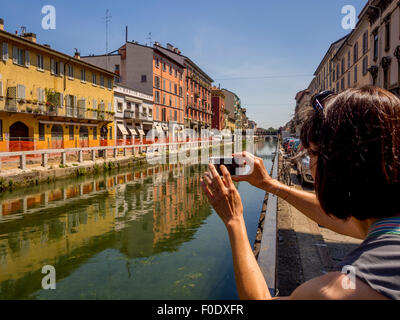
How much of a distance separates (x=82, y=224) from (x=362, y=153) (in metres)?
8.55

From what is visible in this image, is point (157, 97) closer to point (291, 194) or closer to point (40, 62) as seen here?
point (40, 62)

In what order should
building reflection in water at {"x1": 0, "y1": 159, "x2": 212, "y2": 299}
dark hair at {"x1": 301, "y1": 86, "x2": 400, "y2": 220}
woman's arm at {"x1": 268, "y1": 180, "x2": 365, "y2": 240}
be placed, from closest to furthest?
dark hair at {"x1": 301, "y1": 86, "x2": 400, "y2": 220}, woman's arm at {"x1": 268, "y1": 180, "x2": 365, "y2": 240}, building reflection in water at {"x1": 0, "y1": 159, "x2": 212, "y2": 299}

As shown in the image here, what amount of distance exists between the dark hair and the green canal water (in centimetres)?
408

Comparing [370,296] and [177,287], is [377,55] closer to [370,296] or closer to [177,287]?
[177,287]

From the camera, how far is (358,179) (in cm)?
93

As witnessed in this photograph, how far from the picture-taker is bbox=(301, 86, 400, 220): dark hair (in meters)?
0.91

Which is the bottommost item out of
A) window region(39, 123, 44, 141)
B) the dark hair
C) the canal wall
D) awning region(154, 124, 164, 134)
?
the canal wall

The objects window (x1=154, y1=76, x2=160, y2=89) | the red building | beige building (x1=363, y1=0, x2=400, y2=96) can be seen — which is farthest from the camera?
the red building

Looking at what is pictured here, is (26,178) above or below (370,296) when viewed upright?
below

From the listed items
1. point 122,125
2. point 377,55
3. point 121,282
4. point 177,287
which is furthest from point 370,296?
point 122,125

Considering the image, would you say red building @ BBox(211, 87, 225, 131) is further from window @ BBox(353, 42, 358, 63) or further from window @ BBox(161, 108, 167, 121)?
window @ BBox(353, 42, 358, 63)

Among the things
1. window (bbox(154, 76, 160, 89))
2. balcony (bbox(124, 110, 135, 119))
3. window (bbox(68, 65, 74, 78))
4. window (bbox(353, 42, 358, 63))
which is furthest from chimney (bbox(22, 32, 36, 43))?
window (bbox(353, 42, 358, 63))

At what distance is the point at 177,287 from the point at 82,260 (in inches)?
88.0

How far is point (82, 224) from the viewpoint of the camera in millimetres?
8453
